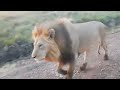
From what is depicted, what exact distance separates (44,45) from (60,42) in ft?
0.41

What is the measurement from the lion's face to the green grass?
0.21 meters

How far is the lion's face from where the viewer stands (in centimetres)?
253

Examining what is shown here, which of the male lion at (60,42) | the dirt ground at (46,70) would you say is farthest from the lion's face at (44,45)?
the dirt ground at (46,70)

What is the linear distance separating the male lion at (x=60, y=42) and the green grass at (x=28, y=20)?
0.11m

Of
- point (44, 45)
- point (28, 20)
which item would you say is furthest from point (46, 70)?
point (28, 20)

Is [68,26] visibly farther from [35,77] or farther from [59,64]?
[35,77]

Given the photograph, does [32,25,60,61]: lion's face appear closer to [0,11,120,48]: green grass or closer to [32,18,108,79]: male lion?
[32,18,108,79]: male lion

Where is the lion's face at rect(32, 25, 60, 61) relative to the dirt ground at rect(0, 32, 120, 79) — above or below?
above

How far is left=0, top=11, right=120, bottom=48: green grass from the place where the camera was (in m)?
2.78

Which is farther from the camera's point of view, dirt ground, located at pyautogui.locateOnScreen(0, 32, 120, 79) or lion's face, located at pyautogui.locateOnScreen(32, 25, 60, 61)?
dirt ground, located at pyautogui.locateOnScreen(0, 32, 120, 79)

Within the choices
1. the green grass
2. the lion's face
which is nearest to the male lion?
the lion's face

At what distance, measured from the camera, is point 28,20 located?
2.84 m
